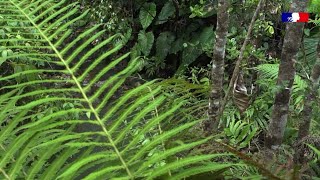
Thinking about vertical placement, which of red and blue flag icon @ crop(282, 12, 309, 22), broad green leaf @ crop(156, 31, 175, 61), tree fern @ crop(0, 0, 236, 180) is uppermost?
red and blue flag icon @ crop(282, 12, 309, 22)

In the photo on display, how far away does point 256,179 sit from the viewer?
1384 mm

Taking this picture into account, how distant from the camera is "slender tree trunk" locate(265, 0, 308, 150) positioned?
257 centimetres

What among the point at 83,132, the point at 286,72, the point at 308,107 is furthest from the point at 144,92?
the point at 308,107

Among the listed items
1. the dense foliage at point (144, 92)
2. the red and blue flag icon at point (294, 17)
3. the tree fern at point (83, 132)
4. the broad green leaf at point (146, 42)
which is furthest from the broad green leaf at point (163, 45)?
the tree fern at point (83, 132)

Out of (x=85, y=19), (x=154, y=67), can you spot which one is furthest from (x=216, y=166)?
(x=85, y=19)

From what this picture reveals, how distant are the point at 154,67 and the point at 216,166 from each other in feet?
20.2

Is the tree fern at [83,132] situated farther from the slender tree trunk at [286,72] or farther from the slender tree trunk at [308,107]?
the slender tree trunk at [308,107]

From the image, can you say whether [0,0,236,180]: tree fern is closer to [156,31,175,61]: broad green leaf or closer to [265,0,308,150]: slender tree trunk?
[265,0,308,150]: slender tree trunk

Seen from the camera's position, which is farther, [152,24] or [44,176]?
[152,24]

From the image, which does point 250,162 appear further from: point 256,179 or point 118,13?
point 118,13

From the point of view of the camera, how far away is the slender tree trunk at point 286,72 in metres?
2.57

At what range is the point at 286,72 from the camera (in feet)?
8.60

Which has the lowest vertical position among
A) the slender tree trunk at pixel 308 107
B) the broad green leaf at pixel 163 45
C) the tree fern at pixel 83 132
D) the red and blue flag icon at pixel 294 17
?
the broad green leaf at pixel 163 45

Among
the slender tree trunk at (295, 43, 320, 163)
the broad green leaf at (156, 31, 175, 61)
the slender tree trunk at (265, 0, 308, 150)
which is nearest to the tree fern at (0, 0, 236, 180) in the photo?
the slender tree trunk at (265, 0, 308, 150)
